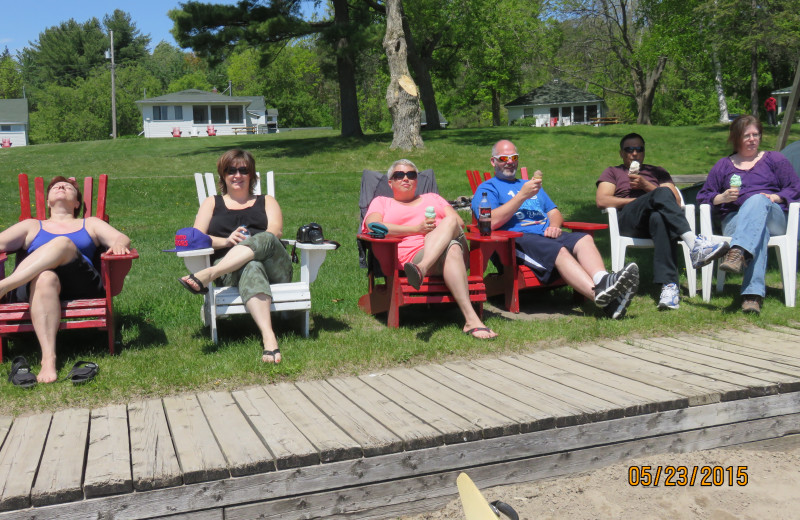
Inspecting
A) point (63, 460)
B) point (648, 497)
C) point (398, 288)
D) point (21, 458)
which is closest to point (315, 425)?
point (63, 460)

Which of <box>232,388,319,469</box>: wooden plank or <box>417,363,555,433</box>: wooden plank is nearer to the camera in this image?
<box>232,388,319,469</box>: wooden plank

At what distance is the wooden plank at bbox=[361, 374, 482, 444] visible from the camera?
9.07ft

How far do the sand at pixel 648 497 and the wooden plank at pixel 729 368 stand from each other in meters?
0.39

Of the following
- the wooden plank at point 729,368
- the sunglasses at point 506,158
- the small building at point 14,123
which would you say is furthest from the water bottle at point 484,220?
the small building at point 14,123

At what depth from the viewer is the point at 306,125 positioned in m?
61.4

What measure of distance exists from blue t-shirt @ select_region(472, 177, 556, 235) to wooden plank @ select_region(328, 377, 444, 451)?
191cm

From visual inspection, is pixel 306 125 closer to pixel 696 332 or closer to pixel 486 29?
pixel 486 29

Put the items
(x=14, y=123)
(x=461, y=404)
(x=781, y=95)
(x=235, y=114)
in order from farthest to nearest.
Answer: (x=14, y=123), (x=235, y=114), (x=781, y=95), (x=461, y=404)

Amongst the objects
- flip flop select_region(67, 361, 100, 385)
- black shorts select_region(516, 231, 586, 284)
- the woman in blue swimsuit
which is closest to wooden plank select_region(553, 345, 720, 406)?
black shorts select_region(516, 231, 586, 284)

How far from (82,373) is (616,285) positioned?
9.96 ft

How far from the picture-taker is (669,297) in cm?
483

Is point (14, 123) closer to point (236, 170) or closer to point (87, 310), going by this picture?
point (236, 170)

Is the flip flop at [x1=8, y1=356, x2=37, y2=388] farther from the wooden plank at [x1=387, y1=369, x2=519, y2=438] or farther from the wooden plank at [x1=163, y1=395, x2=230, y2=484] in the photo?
the wooden plank at [x1=387, y1=369, x2=519, y2=438]

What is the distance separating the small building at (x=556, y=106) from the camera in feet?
179
